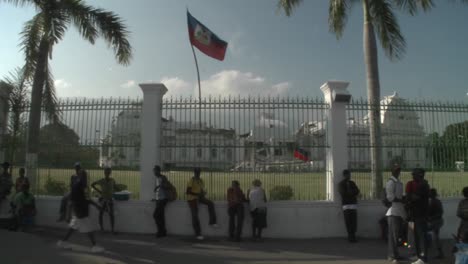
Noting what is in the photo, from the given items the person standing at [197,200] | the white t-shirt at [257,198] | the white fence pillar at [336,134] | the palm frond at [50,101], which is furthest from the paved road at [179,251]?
the palm frond at [50,101]

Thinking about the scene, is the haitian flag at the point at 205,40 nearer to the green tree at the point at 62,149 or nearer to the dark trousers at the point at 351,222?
the green tree at the point at 62,149

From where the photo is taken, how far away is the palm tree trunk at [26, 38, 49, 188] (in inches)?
360

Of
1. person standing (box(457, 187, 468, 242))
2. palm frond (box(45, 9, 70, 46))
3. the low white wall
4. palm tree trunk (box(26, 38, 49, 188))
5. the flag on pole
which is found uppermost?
palm frond (box(45, 9, 70, 46))

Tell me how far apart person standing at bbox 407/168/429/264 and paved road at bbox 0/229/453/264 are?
65cm

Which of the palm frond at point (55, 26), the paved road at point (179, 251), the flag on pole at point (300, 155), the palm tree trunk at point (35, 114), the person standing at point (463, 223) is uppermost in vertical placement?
the palm frond at point (55, 26)

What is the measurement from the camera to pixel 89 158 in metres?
8.84

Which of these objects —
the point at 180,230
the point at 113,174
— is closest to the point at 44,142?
the point at 113,174

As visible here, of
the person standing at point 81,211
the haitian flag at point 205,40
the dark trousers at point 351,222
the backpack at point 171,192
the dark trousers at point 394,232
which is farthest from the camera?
the haitian flag at point 205,40

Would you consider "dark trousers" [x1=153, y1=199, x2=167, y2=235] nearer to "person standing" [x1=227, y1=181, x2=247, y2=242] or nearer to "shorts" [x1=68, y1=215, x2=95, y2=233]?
"person standing" [x1=227, y1=181, x2=247, y2=242]

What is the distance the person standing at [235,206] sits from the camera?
7982 mm

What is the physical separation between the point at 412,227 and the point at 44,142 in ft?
28.2

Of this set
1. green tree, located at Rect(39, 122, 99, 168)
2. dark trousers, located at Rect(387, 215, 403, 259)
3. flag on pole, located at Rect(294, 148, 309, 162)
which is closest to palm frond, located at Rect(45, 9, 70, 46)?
green tree, located at Rect(39, 122, 99, 168)

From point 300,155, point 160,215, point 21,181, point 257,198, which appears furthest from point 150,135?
point 300,155

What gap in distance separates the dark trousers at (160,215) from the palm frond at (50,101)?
3668 mm
